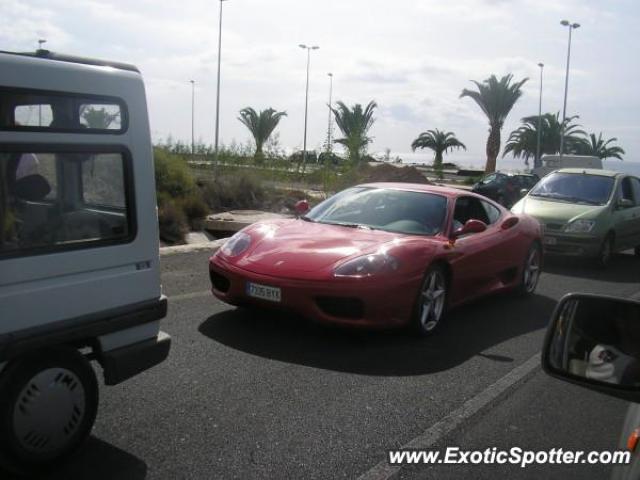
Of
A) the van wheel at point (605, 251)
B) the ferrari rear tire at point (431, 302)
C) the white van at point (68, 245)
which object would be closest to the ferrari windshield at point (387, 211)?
the ferrari rear tire at point (431, 302)

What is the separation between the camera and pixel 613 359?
1793mm

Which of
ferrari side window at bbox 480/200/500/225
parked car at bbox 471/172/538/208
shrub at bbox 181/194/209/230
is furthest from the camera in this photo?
parked car at bbox 471/172/538/208

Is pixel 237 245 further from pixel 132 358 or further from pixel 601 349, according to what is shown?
pixel 601 349

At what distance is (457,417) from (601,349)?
2640 mm

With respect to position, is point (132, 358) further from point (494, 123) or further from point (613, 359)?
point (494, 123)

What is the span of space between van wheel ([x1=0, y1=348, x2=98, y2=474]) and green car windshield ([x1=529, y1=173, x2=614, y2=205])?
32.6 ft

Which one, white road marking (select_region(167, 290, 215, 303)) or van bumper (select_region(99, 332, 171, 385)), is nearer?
van bumper (select_region(99, 332, 171, 385))

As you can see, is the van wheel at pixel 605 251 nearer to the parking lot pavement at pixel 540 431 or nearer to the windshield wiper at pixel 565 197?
the windshield wiper at pixel 565 197

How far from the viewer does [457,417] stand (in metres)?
4.34

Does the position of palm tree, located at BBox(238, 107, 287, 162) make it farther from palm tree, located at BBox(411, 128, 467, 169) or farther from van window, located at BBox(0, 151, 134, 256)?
van window, located at BBox(0, 151, 134, 256)

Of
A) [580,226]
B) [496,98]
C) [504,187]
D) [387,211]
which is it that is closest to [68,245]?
[387,211]

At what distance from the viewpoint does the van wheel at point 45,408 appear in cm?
321

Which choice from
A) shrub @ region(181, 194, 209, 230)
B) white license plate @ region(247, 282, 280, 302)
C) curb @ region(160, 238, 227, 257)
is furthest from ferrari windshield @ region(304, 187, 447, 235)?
shrub @ region(181, 194, 209, 230)

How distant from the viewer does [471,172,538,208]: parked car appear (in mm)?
25969
